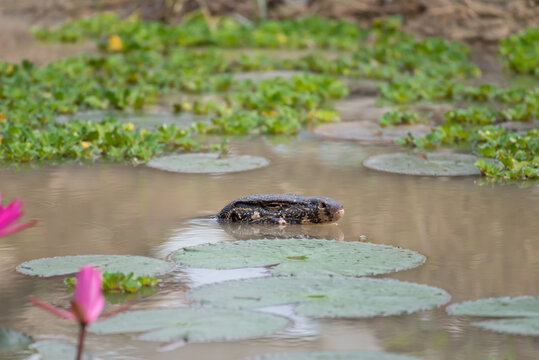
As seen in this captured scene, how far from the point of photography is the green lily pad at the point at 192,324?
344 cm

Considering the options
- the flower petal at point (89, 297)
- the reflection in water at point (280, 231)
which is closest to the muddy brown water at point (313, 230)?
the reflection in water at point (280, 231)

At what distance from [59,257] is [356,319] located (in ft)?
4.91

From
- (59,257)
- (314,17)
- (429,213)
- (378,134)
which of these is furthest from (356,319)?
(314,17)

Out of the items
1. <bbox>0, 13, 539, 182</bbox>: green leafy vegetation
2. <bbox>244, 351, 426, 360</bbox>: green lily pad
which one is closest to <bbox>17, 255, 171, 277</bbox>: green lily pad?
<bbox>244, 351, 426, 360</bbox>: green lily pad

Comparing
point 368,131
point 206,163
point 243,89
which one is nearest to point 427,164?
point 206,163

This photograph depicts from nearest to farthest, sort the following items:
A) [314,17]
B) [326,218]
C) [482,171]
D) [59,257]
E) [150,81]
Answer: [59,257] < [326,218] < [482,171] < [150,81] < [314,17]

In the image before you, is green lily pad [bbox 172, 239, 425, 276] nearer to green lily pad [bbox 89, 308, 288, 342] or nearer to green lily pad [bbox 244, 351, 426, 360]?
green lily pad [bbox 89, 308, 288, 342]

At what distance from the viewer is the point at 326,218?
209 inches

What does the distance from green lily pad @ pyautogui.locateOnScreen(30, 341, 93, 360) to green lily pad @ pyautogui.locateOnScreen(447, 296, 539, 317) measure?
137 centimetres

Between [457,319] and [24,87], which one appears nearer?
[457,319]

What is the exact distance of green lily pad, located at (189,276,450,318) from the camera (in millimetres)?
3756

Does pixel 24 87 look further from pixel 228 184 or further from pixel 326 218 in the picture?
pixel 326 218

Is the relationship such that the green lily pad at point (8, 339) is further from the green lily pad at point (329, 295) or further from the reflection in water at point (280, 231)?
the reflection in water at point (280, 231)

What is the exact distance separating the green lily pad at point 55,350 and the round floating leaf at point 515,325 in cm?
138
